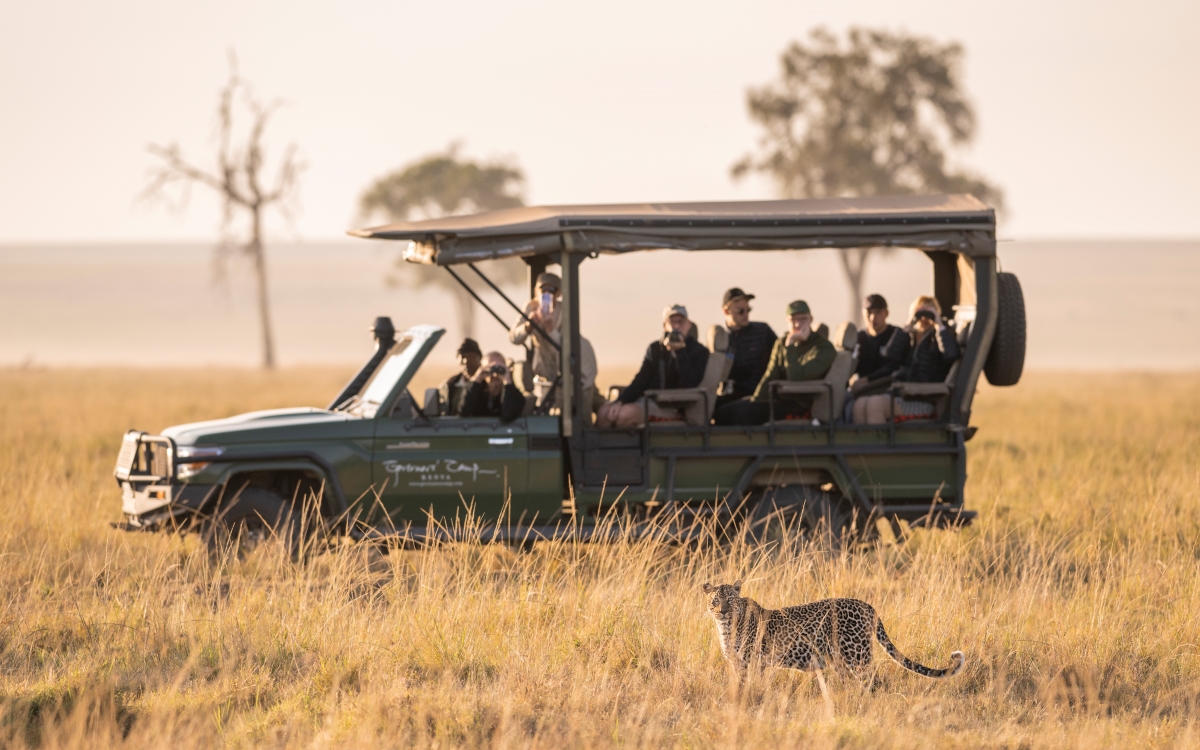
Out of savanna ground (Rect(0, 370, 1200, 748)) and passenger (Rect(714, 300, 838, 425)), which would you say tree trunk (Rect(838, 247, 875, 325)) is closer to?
savanna ground (Rect(0, 370, 1200, 748))

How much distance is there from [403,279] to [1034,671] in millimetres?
52876

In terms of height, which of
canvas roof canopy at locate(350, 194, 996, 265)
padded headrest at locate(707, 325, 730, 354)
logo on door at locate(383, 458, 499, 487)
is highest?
canvas roof canopy at locate(350, 194, 996, 265)

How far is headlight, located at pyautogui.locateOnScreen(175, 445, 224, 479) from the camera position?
8594 mm

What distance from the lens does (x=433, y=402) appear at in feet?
29.6

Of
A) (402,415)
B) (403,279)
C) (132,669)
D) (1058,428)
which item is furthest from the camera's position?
(403,279)

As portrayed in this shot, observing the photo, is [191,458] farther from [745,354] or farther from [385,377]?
[745,354]

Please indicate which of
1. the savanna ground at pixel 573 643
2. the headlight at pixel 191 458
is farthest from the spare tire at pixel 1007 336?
the headlight at pixel 191 458

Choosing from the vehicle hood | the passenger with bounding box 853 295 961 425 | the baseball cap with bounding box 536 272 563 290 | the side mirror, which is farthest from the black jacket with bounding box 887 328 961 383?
the vehicle hood

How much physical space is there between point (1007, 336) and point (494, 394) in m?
3.25

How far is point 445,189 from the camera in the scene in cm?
4922

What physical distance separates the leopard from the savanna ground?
0.12 meters

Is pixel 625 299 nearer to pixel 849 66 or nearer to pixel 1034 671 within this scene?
pixel 849 66

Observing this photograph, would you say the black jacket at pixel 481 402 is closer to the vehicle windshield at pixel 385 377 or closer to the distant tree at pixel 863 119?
the vehicle windshield at pixel 385 377

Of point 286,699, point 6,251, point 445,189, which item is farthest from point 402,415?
point 6,251
